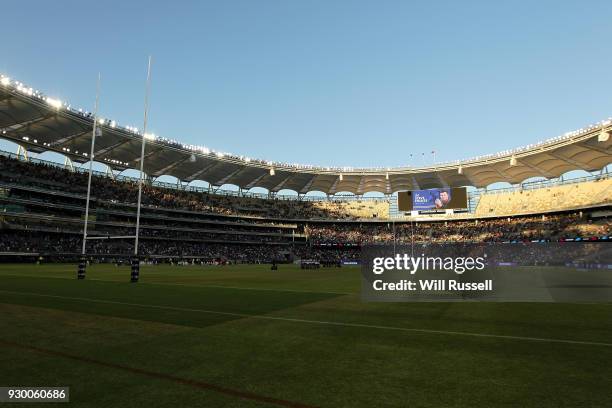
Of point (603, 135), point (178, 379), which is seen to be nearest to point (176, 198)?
point (603, 135)

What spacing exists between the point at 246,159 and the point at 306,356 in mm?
76552

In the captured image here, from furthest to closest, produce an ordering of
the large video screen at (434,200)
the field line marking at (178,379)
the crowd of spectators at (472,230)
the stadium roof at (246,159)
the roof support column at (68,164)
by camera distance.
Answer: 1. the roof support column at (68,164)
2. the crowd of spectators at (472,230)
3. the large video screen at (434,200)
4. the stadium roof at (246,159)
5. the field line marking at (178,379)

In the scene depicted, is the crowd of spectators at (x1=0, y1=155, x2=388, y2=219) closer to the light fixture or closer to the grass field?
the light fixture

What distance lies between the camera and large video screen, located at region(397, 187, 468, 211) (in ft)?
215

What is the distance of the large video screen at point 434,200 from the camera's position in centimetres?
6562

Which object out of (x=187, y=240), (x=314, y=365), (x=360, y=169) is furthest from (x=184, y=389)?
(x=360, y=169)

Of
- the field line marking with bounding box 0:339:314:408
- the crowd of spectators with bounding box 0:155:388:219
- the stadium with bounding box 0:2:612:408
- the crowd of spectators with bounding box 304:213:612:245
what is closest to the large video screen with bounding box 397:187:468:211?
the crowd of spectators with bounding box 304:213:612:245

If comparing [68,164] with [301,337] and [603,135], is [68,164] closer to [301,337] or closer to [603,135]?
[301,337]

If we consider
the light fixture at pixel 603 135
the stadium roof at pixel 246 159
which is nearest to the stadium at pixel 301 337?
the stadium roof at pixel 246 159

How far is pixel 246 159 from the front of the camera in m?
81.4

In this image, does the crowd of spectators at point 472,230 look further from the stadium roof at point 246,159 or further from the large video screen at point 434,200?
the large video screen at point 434,200

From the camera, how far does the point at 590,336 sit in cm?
885

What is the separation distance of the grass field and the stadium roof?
173ft

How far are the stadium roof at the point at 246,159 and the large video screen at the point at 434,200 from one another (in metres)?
14.8
